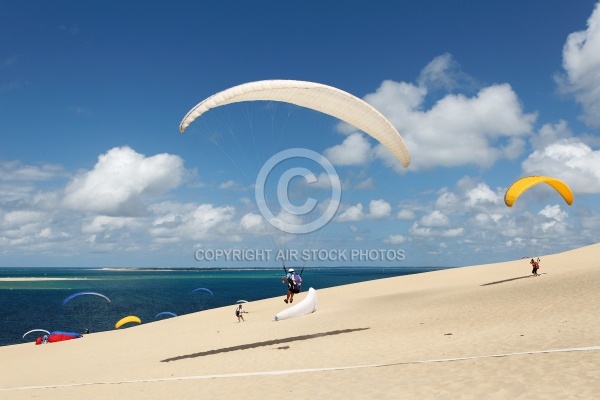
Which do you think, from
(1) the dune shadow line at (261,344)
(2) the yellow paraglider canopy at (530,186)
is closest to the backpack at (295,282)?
(1) the dune shadow line at (261,344)

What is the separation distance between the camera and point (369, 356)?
12.4m

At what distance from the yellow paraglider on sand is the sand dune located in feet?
24.3

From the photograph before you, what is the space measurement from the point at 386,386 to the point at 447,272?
Result: 43.9m

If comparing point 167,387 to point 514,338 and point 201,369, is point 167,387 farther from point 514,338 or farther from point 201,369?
point 514,338

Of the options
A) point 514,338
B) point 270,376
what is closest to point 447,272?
point 514,338

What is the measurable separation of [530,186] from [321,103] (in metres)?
13.2

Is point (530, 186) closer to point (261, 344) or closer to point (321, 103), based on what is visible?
point (321, 103)

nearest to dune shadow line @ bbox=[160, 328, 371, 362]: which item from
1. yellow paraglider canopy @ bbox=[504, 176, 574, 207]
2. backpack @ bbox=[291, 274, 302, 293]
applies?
backpack @ bbox=[291, 274, 302, 293]

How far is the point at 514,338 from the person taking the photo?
40.7ft

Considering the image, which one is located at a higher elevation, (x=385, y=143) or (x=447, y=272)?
(x=385, y=143)

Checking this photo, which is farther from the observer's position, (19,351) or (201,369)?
(19,351)

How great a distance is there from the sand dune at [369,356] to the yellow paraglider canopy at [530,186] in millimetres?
4573

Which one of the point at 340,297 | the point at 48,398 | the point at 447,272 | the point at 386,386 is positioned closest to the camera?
the point at 386,386

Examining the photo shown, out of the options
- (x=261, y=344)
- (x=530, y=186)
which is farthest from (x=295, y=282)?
(x=530, y=186)
